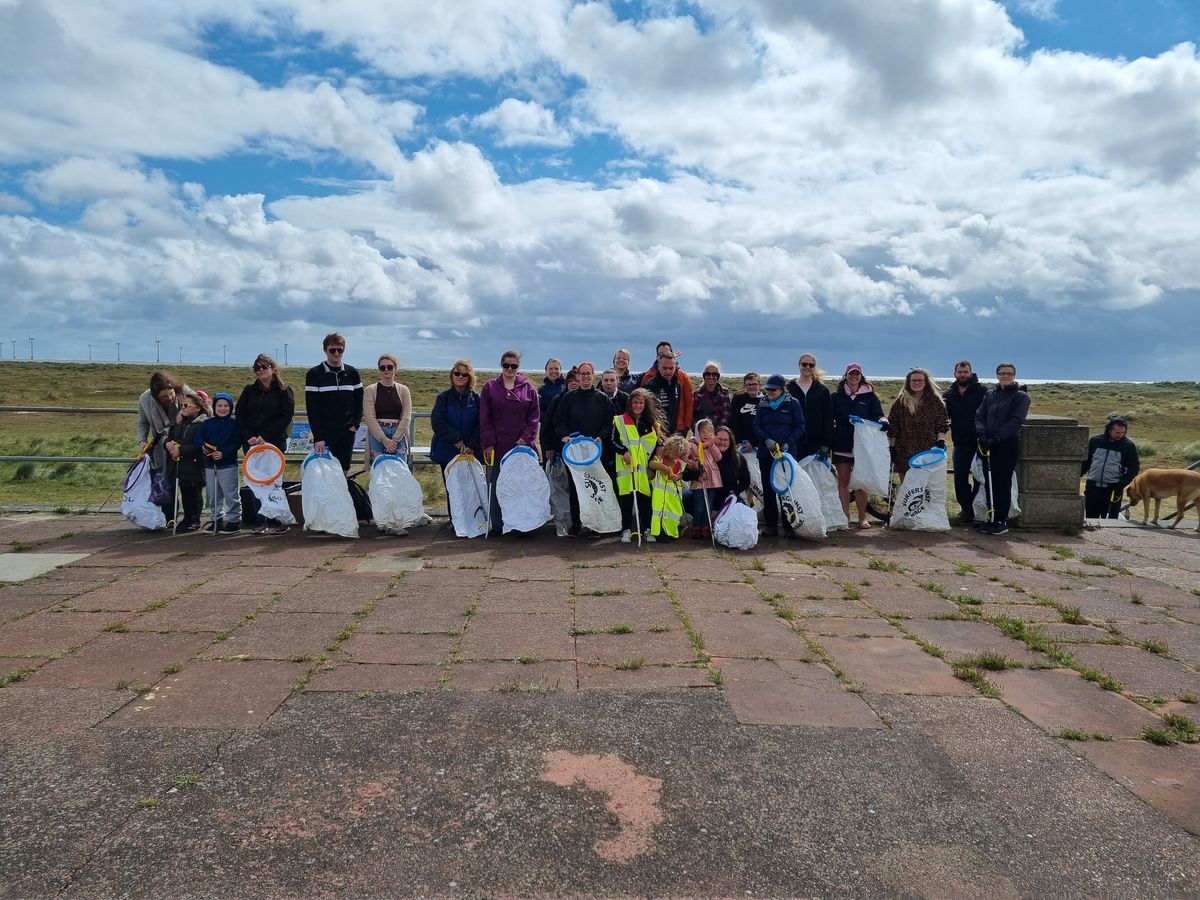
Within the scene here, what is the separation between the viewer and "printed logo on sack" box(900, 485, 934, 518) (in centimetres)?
880

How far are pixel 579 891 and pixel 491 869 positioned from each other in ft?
0.95

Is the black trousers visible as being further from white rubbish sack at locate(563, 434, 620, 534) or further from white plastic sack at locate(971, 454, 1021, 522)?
white rubbish sack at locate(563, 434, 620, 534)

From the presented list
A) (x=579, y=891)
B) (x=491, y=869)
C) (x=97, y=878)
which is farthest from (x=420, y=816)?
(x=97, y=878)

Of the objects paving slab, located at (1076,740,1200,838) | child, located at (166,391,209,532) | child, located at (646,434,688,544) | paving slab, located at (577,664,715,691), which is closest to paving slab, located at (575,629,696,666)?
paving slab, located at (577,664,715,691)

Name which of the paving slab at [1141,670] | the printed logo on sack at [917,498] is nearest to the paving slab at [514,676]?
the paving slab at [1141,670]

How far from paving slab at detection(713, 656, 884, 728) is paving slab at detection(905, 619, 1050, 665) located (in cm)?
93

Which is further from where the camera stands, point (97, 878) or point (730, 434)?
point (730, 434)

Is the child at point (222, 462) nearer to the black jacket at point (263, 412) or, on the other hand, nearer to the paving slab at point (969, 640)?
the black jacket at point (263, 412)

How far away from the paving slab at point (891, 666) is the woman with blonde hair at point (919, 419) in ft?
14.3

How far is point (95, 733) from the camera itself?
350cm

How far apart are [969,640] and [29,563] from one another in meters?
6.91

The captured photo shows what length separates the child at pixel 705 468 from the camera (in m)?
7.96

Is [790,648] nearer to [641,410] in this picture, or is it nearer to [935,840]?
[935,840]

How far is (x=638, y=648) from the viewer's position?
15.4 feet
